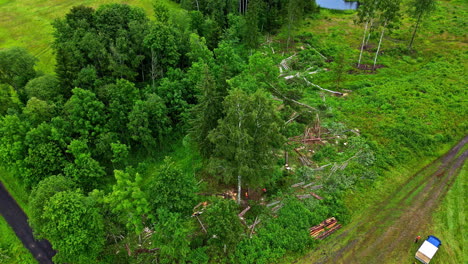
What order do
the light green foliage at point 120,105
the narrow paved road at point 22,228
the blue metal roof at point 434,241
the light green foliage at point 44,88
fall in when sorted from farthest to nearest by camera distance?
the light green foliage at point 44,88
the light green foliage at point 120,105
the narrow paved road at point 22,228
the blue metal roof at point 434,241

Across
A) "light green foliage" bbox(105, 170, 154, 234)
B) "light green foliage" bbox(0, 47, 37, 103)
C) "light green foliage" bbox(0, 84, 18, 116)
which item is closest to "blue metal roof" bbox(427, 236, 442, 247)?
"light green foliage" bbox(105, 170, 154, 234)

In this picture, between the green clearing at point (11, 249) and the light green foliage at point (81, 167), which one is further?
the light green foliage at point (81, 167)

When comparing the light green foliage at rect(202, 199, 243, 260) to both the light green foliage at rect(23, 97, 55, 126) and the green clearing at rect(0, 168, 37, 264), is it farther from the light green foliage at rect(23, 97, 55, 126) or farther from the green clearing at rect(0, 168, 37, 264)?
the light green foliage at rect(23, 97, 55, 126)

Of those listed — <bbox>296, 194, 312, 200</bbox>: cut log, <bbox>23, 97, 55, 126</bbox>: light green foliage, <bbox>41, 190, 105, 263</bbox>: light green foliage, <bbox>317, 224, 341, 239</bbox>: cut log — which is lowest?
<bbox>317, 224, 341, 239</bbox>: cut log

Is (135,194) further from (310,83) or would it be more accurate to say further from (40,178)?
(310,83)

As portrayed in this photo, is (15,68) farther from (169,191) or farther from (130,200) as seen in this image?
(169,191)

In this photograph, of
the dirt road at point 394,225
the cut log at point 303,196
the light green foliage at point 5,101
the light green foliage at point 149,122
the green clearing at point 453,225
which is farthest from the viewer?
the light green foliage at point 5,101

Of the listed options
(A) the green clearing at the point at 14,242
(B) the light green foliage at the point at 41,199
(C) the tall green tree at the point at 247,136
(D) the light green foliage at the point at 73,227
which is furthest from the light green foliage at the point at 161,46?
(D) the light green foliage at the point at 73,227

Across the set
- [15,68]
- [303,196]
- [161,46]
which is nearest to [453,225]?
[303,196]

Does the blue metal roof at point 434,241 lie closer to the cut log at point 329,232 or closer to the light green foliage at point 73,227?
the cut log at point 329,232
